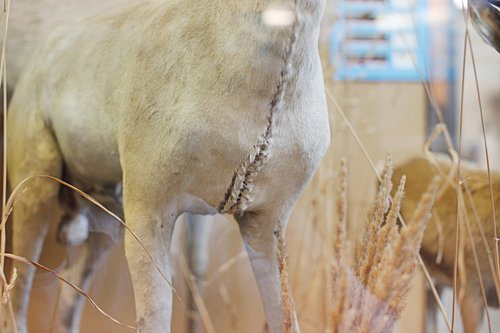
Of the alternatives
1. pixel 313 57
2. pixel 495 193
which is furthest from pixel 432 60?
pixel 313 57

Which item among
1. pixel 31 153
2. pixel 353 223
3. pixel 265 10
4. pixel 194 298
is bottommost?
pixel 194 298

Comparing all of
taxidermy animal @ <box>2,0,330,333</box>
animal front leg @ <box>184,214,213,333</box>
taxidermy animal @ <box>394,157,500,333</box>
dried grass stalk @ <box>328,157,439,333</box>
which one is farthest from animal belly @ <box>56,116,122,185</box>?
taxidermy animal @ <box>394,157,500,333</box>

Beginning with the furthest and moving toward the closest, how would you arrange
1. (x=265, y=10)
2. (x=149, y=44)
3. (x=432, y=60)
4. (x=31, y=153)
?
1. (x=432, y=60)
2. (x=31, y=153)
3. (x=149, y=44)
4. (x=265, y=10)

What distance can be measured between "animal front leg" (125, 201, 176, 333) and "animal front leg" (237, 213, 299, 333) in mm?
108

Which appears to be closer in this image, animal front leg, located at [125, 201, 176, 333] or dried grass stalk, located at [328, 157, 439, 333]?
dried grass stalk, located at [328, 157, 439, 333]

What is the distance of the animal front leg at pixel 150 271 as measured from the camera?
74 cm

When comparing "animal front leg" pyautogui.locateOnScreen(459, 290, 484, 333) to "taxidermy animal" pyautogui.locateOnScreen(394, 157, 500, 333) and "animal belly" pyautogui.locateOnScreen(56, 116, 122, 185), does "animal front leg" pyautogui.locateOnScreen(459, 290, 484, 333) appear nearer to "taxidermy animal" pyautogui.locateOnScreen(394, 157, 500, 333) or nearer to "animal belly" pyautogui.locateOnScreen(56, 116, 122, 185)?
"taxidermy animal" pyautogui.locateOnScreen(394, 157, 500, 333)

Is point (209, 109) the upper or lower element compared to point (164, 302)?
upper

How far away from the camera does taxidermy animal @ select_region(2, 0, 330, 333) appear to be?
0.68m

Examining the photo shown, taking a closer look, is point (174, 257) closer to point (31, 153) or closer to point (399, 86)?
point (31, 153)

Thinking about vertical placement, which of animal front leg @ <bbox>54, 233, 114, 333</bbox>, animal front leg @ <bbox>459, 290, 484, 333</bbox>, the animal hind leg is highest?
the animal hind leg

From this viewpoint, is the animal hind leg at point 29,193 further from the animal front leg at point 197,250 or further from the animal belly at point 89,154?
the animal front leg at point 197,250

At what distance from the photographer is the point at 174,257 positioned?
39.3 inches

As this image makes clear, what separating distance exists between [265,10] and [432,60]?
0.56 m
